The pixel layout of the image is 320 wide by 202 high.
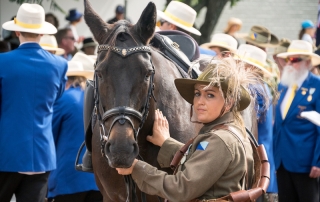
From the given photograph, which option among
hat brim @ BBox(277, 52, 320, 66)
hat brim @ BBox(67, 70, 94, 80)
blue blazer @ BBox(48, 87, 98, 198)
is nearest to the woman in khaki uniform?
blue blazer @ BBox(48, 87, 98, 198)

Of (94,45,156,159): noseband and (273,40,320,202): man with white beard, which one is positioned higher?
(94,45,156,159): noseband

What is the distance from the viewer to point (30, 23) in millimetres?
7484

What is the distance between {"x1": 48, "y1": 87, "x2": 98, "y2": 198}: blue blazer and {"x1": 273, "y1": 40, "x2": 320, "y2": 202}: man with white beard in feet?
7.93

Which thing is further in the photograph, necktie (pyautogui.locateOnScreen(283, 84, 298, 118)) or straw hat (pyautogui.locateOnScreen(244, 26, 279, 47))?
straw hat (pyautogui.locateOnScreen(244, 26, 279, 47))

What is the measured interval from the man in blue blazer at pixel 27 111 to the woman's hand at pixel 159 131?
2.36m

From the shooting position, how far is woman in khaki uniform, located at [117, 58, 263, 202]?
4.34 m

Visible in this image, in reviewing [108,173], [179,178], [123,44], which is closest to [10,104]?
[108,173]

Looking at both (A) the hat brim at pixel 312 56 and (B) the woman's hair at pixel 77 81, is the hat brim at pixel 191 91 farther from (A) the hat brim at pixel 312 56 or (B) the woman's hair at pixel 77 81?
(A) the hat brim at pixel 312 56

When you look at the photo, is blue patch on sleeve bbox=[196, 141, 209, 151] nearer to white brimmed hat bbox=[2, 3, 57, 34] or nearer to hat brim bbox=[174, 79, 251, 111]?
hat brim bbox=[174, 79, 251, 111]

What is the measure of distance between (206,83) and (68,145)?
4.07 m

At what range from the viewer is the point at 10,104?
7.14 metres

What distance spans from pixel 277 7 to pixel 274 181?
11223mm

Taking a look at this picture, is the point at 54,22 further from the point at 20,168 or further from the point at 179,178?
the point at 179,178

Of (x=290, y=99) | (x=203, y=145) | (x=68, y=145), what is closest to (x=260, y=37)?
(x=290, y=99)
